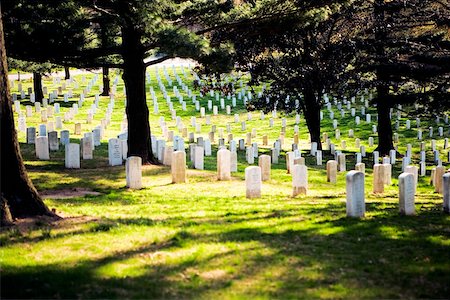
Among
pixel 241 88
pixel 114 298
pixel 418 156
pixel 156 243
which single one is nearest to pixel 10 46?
pixel 156 243

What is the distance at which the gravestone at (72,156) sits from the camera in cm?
1531

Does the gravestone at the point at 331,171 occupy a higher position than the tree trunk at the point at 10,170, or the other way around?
the tree trunk at the point at 10,170

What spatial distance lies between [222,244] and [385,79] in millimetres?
15888

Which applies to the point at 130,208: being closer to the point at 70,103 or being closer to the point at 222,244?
the point at 222,244

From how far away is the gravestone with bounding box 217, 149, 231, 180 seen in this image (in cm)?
1416

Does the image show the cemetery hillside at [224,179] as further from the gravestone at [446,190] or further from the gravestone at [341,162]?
the gravestone at [341,162]

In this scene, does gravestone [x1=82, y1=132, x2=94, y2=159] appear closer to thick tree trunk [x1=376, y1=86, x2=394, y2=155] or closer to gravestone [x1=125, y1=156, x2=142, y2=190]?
gravestone [x1=125, y1=156, x2=142, y2=190]

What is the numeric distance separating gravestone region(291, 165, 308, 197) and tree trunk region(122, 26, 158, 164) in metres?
5.09

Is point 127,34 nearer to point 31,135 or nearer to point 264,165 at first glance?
point 264,165

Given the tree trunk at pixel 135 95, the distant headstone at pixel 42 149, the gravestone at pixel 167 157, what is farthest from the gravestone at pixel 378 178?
the distant headstone at pixel 42 149

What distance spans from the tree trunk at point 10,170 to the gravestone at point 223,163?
629cm

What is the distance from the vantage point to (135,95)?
16125 millimetres

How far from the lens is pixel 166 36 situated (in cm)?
1352

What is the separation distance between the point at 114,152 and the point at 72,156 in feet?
3.93
